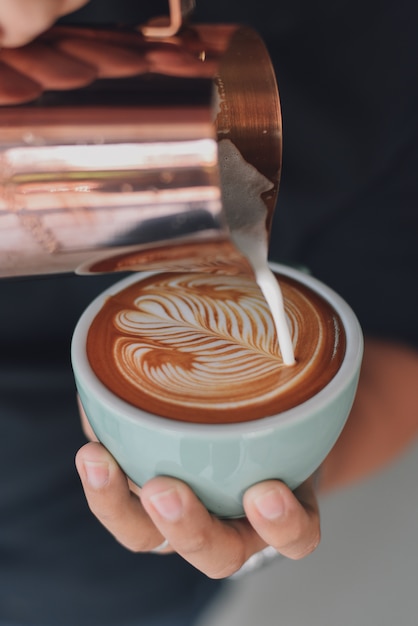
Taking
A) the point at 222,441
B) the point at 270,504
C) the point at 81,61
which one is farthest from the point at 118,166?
the point at 270,504

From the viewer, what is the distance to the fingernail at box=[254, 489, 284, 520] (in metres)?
0.60

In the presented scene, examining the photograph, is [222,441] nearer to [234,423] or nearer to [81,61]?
[234,423]

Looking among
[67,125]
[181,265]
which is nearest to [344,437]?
[181,265]

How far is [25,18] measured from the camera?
1.55ft

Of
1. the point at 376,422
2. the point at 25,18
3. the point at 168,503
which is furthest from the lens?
the point at 376,422

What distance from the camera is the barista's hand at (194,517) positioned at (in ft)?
1.96

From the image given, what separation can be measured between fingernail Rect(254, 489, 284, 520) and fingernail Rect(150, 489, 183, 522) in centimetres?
8

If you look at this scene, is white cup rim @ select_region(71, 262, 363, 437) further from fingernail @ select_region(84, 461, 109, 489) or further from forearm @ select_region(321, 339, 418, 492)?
forearm @ select_region(321, 339, 418, 492)

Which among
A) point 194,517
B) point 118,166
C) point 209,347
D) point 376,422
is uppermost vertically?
point 118,166

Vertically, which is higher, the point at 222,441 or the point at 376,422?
the point at 222,441

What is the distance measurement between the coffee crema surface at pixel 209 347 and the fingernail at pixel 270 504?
86 mm

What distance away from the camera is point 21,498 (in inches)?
42.1

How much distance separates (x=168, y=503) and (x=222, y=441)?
0.10 metres

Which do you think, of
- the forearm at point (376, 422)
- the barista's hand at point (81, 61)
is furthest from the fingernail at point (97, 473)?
the forearm at point (376, 422)
